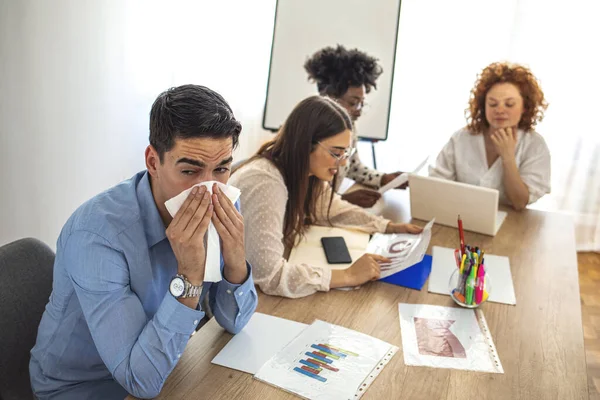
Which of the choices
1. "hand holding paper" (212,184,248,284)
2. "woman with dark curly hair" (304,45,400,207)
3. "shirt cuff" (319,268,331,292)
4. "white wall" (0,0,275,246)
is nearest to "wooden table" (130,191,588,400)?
"shirt cuff" (319,268,331,292)

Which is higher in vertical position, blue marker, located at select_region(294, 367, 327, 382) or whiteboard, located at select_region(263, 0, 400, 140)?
whiteboard, located at select_region(263, 0, 400, 140)

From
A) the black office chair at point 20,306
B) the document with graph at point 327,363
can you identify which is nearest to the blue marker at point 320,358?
the document with graph at point 327,363

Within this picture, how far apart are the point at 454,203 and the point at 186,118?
124 centimetres

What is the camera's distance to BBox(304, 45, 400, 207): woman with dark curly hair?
2711mm

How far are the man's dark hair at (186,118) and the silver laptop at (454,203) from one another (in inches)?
43.8

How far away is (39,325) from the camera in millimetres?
1406

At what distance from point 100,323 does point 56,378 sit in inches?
11.1

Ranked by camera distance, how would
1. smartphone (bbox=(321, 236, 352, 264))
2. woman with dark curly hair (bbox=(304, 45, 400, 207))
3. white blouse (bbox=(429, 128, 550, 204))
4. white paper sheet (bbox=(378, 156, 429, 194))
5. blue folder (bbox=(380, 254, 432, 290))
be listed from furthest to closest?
1. woman with dark curly hair (bbox=(304, 45, 400, 207))
2. white blouse (bbox=(429, 128, 550, 204))
3. white paper sheet (bbox=(378, 156, 429, 194))
4. smartphone (bbox=(321, 236, 352, 264))
5. blue folder (bbox=(380, 254, 432, 290))

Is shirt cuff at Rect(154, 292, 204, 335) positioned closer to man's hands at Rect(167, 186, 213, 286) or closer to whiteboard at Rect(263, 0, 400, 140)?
man's hands at Rect(167, 186, 213, 286)

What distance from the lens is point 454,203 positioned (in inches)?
86.7

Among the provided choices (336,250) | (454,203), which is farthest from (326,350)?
(454,203)

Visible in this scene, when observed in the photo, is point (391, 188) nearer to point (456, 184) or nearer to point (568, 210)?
point (456, 184)

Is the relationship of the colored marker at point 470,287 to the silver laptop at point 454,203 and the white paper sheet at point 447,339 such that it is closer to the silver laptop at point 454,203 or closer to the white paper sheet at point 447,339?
the white paper sheet at point 447,339

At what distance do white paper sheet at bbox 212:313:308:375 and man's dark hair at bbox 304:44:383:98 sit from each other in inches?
59.5
